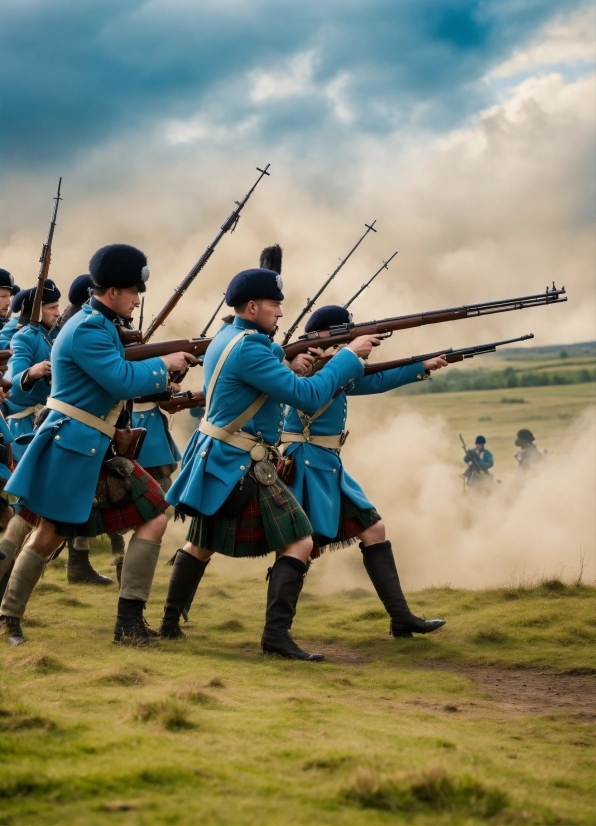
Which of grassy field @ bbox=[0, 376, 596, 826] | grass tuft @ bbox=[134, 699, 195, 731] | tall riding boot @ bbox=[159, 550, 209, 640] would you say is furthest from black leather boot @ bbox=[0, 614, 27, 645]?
grass tuft @ bbox=[134, 699, 195, 731]

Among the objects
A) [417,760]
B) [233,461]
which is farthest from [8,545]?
[417,760]

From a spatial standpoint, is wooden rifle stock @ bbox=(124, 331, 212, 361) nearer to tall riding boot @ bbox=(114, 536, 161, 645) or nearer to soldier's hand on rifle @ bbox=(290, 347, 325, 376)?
soldier's hand on rifle @ bbox=(290, 347, 325, 376)

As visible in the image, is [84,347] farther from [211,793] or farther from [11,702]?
[211,793]

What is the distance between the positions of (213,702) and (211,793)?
154cm

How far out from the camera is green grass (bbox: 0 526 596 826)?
3920 millimetres

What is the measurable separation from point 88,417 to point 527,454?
52.4ft

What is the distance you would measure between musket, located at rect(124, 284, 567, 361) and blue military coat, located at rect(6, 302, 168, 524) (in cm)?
38

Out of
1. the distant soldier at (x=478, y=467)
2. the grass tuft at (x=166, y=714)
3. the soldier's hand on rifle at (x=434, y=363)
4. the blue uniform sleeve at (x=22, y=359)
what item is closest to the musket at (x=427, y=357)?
the soldier's hand on rifle at (x=434, y=363)

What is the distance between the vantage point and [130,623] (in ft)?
23.8

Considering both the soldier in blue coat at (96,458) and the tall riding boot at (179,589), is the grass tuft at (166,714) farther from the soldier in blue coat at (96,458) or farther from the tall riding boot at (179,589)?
the tall riding boot at (179,589)

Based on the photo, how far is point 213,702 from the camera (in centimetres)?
548

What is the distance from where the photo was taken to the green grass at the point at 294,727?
3.92m

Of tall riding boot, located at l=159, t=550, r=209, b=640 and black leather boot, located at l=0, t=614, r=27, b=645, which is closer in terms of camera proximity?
black leather boot, located at l=0, t=614, r=27, b=645

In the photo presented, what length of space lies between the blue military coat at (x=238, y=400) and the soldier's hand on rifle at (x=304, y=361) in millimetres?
636
